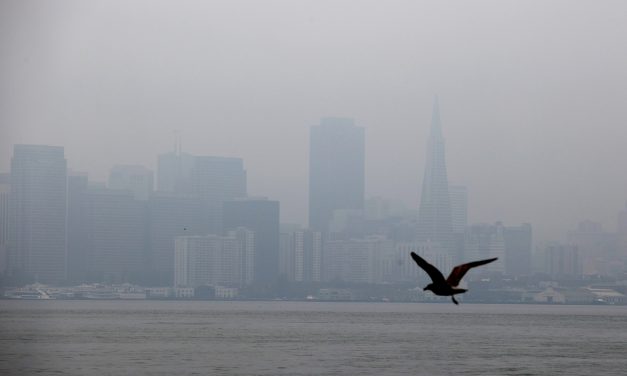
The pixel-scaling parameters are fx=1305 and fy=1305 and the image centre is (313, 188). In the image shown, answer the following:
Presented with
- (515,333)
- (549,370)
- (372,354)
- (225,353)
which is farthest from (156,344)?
(515,333)

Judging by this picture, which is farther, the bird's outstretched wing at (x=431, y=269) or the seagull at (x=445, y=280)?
the bird's outstretched wing at (x=431, y=269)

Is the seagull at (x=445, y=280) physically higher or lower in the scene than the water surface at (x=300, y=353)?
higher

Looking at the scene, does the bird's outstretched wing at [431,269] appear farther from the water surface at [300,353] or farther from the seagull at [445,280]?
the water surface at [300,353]

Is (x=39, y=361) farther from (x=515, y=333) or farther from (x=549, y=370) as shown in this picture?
(x=515, y=333)

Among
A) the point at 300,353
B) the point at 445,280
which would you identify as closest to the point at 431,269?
the point at 445,280

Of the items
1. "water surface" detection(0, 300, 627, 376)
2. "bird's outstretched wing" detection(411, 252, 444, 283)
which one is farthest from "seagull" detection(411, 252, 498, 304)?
"water surface" detection(0, 300, 627, 376)

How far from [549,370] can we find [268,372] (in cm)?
1577

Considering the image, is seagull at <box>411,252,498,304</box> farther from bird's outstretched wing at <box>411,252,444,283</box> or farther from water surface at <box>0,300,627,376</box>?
water surface at <box>0,300,627,376</box>

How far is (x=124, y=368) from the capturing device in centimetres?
6869

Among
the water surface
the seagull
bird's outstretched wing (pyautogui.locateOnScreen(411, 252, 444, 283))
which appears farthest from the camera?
the water surface

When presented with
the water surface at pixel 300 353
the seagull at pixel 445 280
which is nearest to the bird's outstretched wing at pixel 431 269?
the seagull at pixel 445 280

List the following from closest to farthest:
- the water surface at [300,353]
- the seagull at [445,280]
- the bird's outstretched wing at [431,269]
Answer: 1. the seagull at [445,280]
2. the bird's outstretched wing at [431,269]
3. the water surface at [300,353]

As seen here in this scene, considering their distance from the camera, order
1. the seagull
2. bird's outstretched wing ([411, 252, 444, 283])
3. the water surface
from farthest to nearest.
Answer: the water surface < bird's outstretched wing ([411, 252, 444, 283]) < the seagull

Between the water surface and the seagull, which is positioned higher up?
the seagull
